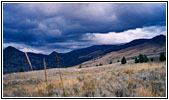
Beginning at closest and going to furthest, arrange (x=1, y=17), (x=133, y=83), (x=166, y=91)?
(x=166, y=91) → (x=1, y=17) → (x=133, y=83)

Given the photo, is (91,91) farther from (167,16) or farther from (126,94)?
(167,16)

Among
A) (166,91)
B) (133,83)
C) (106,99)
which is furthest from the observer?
(133,83)

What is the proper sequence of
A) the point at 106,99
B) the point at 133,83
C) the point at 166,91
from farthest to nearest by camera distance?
the point at 133,83 → the point at 166,91 → the point at 106,99

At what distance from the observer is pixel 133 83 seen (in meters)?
11.0

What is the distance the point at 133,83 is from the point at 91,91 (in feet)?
8.82

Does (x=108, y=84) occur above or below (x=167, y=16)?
below

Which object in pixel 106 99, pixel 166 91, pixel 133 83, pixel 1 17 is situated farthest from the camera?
pixel 133 83

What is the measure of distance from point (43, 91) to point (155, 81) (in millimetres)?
6353

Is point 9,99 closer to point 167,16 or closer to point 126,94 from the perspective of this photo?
point 126,94

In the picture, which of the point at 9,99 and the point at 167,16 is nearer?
the point at 9,99

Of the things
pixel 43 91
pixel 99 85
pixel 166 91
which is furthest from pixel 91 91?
pixel 166 91

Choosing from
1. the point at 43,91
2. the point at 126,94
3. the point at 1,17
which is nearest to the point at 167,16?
the point at 126,94

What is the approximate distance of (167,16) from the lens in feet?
32.5

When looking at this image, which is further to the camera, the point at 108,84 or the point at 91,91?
the point at 108,84
